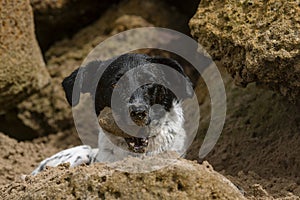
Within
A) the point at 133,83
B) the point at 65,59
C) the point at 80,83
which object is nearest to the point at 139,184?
the point at 133,83

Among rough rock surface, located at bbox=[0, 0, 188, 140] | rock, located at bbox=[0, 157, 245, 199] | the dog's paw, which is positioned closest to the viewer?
rock, located at bbox=[0, 157, 245, 199]

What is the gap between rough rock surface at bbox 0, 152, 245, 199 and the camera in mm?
3643

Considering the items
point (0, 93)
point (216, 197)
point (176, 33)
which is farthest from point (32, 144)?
point (216, 197)

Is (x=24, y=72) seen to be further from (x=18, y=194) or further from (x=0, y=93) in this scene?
(x=18, y=194)

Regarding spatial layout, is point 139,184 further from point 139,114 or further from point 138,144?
point 138,144

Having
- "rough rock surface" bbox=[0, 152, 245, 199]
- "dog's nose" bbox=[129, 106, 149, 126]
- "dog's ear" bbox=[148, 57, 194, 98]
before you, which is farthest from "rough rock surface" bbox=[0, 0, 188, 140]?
"rough rock surface" bbox=[0, 152, 245, 199]

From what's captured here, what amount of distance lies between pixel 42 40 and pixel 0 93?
157 cm

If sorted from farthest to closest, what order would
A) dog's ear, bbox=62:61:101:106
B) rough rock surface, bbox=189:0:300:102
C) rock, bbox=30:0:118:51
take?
1. rock, bbox=30:0:118:51
2. dog's ear, bbox=62:61:101:106
3. rough rock surface, bbox=189:0:300:102

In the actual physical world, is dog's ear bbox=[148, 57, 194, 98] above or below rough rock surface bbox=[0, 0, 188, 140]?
above

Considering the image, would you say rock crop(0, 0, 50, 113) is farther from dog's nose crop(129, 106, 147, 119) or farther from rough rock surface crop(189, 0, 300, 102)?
dog's nose crop(129, 106, 147, 119)

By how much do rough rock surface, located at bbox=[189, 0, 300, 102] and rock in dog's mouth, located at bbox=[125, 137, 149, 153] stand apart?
2.93 feet

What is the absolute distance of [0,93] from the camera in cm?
678

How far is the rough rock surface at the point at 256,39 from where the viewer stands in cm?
494

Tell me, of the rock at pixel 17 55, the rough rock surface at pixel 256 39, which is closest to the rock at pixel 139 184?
the rough rock surface at pixel 256 39
